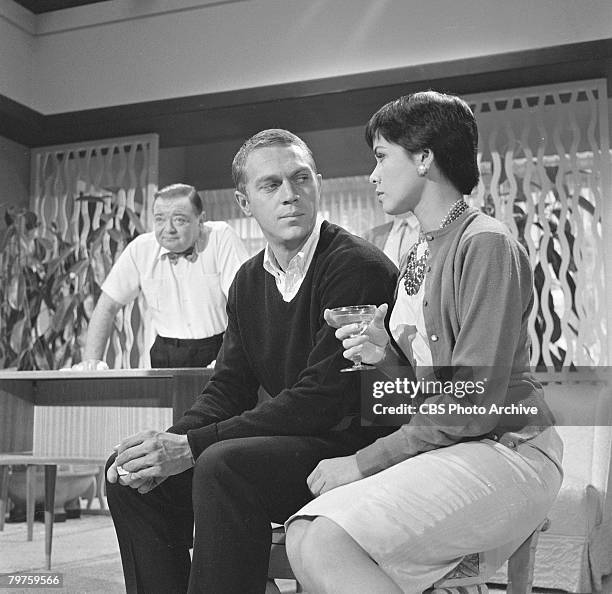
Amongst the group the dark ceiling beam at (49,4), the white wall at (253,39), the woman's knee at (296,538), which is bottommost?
the woman's knee at (296,538)

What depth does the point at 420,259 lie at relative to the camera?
4.34ft

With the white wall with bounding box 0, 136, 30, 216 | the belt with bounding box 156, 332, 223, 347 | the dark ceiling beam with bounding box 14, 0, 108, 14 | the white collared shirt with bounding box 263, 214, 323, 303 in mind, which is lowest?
the belt with bounding box 156, 332, 223, 347

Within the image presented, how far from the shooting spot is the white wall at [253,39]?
4.26 m

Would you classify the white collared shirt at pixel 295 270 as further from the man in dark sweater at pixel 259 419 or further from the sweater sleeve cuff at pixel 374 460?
the sweater sleeve cuff at pixel 374 460

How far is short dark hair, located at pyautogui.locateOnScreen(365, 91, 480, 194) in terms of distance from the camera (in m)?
1.30

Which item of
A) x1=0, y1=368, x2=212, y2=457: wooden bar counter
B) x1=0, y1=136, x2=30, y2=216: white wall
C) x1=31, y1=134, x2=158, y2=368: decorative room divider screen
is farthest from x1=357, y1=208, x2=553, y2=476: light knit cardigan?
x1=0, y1=136, x2=30, y2=216: white wall

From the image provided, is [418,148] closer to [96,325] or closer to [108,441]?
[108,441]

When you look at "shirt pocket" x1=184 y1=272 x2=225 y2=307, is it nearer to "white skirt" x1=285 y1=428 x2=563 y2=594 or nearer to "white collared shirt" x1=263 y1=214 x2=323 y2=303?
"white collared shirt" x1=263 y1=214 x2=323 y2=303

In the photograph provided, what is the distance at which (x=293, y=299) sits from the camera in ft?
5.04

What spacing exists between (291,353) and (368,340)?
259 millimetres

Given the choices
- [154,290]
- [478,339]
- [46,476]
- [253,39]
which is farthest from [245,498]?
[253,39]

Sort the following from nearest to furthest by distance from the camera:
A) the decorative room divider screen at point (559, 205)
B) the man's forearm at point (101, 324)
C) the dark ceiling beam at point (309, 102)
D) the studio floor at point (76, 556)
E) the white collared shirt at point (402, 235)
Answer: the studio floor at point (76, 556) → the man's forearm at point (101, 324) → the dark ceiling beam at point (309, 102) → the decorative room divider screen at point (559, 205) → the white collared shirt at point (402, 235)

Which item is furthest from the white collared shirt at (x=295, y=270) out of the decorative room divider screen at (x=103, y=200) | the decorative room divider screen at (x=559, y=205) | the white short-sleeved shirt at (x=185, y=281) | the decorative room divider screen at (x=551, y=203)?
the decorative room divider screen at (x=103, y=200)

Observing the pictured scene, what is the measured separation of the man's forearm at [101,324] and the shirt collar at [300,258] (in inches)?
73.2
